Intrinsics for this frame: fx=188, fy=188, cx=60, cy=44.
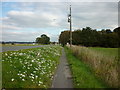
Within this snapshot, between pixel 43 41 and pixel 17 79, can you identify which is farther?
pixel 43 41

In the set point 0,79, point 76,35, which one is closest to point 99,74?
point 0,79

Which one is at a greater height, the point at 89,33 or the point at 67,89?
the point at 89,33

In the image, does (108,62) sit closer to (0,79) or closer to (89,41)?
(0,79)

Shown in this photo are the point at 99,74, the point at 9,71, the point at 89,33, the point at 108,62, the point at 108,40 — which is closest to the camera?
the point at 9,71

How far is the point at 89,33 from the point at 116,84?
302 feet

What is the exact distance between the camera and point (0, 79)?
7172 mm

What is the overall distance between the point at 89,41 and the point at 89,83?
8476cm

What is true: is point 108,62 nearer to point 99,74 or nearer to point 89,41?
point 99,74

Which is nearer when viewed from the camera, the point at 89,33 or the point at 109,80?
the point at 109,80

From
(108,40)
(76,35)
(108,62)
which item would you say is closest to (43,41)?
(76,35)

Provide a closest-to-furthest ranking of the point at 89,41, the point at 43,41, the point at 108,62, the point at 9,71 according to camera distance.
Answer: the point at 9,71 → the point at 108,62 → the point at 89,41 → the point at 43,41

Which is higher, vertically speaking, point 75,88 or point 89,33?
point 89,33

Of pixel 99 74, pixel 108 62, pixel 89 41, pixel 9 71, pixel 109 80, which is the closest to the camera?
pixel 109 80

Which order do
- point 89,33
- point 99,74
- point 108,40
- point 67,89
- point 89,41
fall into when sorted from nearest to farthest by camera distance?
point 67,89, point 99,74, point 108,40, point 89,41, point 89,33
